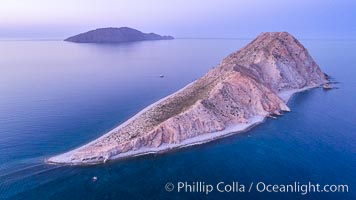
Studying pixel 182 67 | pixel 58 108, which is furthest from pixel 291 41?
pixel 58 108

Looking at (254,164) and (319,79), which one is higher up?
(319,79)

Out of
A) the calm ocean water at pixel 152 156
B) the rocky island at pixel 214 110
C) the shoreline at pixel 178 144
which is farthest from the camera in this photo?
the rocky island at pixel 214 110

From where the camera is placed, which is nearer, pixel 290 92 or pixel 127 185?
pixel 127 185

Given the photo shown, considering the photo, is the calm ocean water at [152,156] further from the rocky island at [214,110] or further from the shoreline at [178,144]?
the rocky island at [214,110]

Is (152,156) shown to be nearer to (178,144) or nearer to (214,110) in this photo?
(178,144)

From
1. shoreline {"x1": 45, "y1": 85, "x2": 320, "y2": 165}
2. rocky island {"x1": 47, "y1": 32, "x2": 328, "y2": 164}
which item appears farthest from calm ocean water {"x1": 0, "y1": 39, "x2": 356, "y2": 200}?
rocky island {"x1": 47, "y1": 32, "x2": 328, "y2": 164}

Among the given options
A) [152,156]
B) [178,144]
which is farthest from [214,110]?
[152,156]

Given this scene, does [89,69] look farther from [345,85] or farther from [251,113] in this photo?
[345,85]

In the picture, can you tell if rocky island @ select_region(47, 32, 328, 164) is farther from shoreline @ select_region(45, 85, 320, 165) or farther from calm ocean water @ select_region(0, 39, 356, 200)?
calm ocean water @ select_region(0, 39, 356, 200)

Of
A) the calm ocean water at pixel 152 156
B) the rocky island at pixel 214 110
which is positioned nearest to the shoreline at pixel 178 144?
the rocky island at pixel 214 110
